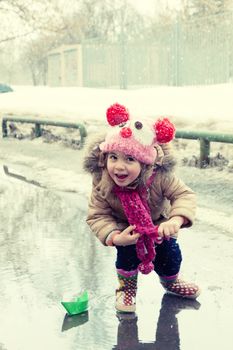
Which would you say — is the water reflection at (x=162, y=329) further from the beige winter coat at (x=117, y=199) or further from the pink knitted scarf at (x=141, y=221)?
the beige winter coat at (x=117, y=199)

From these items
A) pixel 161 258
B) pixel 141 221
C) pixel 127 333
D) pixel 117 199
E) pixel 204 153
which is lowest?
pixel 127 333

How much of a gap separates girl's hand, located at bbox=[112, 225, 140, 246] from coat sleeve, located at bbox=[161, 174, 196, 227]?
0.29 meters

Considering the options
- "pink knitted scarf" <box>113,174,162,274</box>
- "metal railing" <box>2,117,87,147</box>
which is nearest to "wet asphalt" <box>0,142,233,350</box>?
"pink knitted scarf" <box>113,174,162,274</box>

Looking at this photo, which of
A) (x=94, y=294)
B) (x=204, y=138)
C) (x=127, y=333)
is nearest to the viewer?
(x=127, y=333)

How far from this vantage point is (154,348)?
3.30 m

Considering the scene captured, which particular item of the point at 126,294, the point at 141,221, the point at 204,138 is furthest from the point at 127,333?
the point at 204,138

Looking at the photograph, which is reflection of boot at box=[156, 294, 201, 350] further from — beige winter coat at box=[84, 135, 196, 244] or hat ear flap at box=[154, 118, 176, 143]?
hat ear flap at box=[154, 118, 176, 143]

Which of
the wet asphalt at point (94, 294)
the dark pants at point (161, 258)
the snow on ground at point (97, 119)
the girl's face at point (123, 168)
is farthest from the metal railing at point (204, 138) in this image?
the girl's face at point (123, 168)

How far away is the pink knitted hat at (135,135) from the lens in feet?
11.9

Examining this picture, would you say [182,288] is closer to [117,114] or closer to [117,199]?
[117,199]

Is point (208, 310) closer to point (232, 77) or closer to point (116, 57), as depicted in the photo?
point (232, 77)

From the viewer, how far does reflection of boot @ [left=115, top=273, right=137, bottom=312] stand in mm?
3771

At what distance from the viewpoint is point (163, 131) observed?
3670 mm

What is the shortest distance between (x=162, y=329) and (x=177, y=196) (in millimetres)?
786
